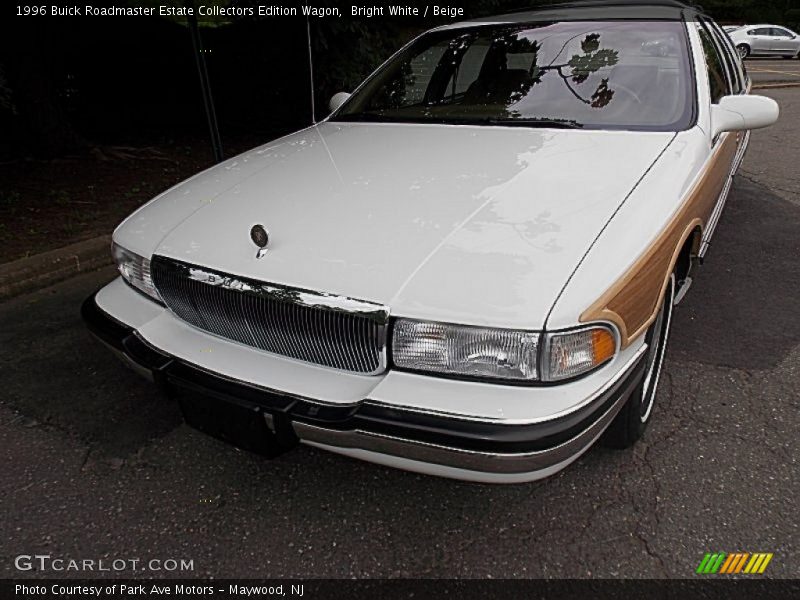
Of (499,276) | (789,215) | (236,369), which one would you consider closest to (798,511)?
→ (499,276)

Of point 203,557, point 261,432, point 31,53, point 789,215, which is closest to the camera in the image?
point 261,432

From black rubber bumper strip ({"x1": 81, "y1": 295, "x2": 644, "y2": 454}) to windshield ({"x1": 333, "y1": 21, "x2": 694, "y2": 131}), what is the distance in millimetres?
1225

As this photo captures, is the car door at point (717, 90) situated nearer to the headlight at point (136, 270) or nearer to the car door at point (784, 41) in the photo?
the headlight at point (136, 270)

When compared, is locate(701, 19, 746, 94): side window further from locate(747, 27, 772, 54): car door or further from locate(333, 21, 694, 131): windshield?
locate(747, 27, 772, 54): car door

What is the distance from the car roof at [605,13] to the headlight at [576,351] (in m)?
2.02

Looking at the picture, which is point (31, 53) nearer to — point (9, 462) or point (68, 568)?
point (9, 462)

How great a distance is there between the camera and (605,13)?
2994 mm

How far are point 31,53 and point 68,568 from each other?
18.3 feet

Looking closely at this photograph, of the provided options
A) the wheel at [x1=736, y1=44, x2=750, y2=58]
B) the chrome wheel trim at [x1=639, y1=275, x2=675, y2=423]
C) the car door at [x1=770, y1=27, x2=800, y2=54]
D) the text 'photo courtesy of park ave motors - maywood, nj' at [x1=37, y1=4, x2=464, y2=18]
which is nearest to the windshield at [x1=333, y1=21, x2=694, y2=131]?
the chrome wheel trim at [x1=639, y1=275, x2=675, y2=423]

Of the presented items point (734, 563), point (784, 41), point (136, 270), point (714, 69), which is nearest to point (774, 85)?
point (784, 41)

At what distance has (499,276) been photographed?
5.08 ft

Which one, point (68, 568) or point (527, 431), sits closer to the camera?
point (527, 431)

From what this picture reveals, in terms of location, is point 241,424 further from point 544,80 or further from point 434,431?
point 544,80

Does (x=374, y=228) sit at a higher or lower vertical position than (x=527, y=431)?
higher
